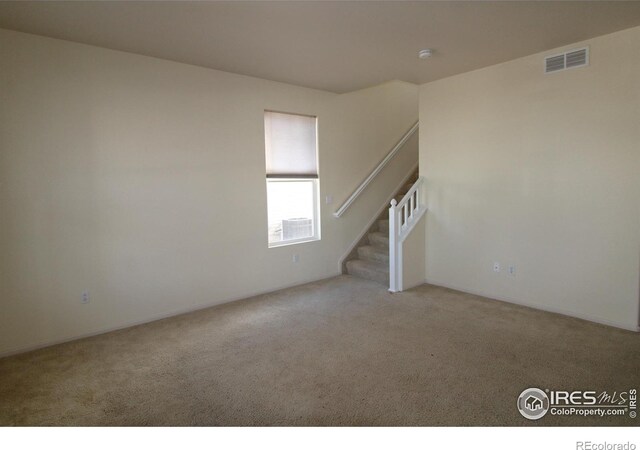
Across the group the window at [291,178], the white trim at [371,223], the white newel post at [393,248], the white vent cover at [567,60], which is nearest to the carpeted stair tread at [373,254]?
the white trim at [371,223]

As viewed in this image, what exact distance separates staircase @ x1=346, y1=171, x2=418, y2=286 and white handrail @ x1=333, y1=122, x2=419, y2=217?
65 cm

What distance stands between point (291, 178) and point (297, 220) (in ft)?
1.98

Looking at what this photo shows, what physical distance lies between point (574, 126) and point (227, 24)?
330 cm

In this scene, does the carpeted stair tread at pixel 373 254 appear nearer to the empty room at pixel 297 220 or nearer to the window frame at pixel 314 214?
the empty room at pixel 297 220

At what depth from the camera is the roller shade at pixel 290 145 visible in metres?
4.76

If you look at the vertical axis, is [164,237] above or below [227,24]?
below

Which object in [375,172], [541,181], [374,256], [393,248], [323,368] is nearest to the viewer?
[323,368]

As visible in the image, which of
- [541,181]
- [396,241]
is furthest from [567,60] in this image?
[396,241]

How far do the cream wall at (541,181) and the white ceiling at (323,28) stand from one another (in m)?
0.43

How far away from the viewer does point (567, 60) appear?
366 centimetres

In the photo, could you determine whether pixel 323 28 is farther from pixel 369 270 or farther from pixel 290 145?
pixel 369 270
